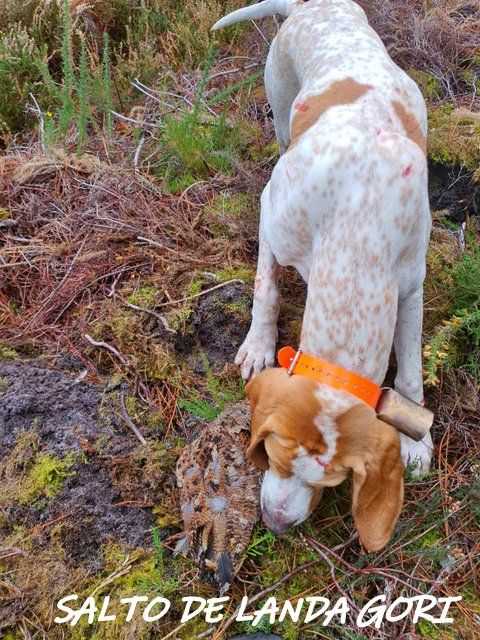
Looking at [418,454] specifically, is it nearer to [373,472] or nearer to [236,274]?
[373,472]

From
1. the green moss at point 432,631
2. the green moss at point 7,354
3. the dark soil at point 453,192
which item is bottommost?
the green moss at point 432,631

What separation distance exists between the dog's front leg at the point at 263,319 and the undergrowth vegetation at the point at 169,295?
134 millimetres

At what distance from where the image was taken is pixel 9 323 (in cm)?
336

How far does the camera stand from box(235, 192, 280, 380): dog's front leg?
3.02 m

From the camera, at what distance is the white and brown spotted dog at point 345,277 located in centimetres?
206

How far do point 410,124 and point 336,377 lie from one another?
1.30 metres

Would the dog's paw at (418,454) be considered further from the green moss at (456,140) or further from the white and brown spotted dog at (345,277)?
the green moss at (456,140)

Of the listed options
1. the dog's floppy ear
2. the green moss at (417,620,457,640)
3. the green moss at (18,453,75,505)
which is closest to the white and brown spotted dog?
the dog's floppy ear

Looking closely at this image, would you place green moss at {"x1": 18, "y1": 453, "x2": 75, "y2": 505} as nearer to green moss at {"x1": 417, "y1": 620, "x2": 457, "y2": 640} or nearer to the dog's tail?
green moss at {"x1": 417, "y1": 620, "x2": 457, "y2": 640}

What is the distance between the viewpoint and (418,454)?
9.05ft

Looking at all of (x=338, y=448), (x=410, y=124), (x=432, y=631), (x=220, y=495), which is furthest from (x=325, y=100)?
(x=432, y=631)

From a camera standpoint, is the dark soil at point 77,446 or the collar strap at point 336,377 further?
the dark soil at point 77,446

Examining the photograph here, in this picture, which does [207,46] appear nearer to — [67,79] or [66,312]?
[67,79]

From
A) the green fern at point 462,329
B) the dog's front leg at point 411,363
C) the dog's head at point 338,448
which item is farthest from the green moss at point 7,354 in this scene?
the green fern at point 462,329
